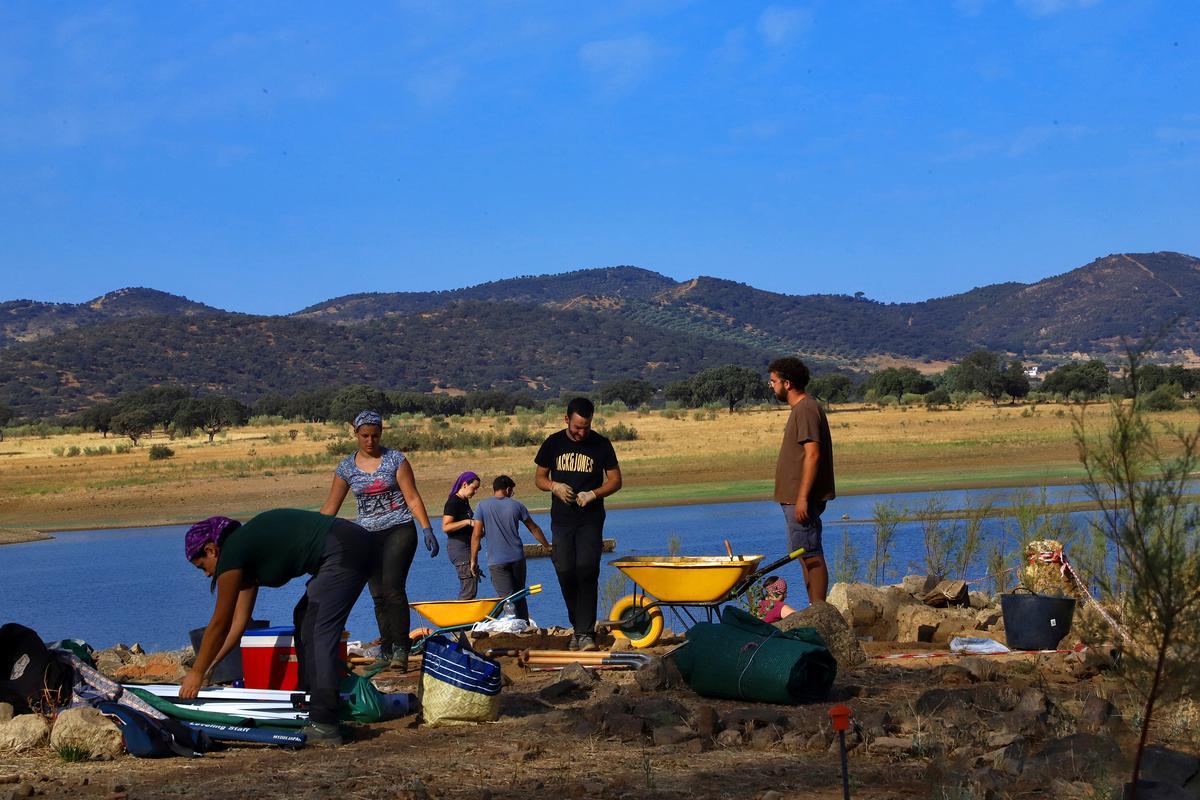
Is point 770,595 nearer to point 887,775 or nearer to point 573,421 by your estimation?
point 573,421

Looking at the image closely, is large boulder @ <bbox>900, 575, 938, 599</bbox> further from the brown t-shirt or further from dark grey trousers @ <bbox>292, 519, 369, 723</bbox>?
dark grey trousers @ <bbox>292, 519, 369, 723</bbox>

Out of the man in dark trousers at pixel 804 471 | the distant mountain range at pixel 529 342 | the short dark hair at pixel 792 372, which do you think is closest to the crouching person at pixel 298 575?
the man in dark trousers at pixel 804 471

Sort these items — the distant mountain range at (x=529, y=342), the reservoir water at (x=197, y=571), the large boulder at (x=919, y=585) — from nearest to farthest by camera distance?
the large boulder at (x=919, y=585), the reservoir water at (x=197, y=571), the distant mountain range at (x=529, y=342)

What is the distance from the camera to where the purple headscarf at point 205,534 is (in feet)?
23.8

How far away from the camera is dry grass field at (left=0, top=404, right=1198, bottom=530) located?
33719mm

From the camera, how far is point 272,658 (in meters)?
8.12

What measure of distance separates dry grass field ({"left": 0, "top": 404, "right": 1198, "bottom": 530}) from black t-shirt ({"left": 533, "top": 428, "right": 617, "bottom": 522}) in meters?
20.4

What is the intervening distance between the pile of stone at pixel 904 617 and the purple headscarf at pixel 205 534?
533 centimetres

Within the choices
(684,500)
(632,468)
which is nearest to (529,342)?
(632,468)

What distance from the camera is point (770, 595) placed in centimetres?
1128

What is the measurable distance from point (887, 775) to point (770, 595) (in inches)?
189

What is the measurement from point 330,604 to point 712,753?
2082 millimetres

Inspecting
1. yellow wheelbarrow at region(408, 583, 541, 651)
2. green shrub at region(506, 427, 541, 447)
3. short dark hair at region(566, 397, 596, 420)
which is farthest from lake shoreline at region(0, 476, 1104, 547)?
short dark hair at region(566, 397, 596, 420)

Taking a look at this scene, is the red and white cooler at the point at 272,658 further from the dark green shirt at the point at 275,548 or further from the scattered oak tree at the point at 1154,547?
the scattered oak tree at the point at 1154,547
